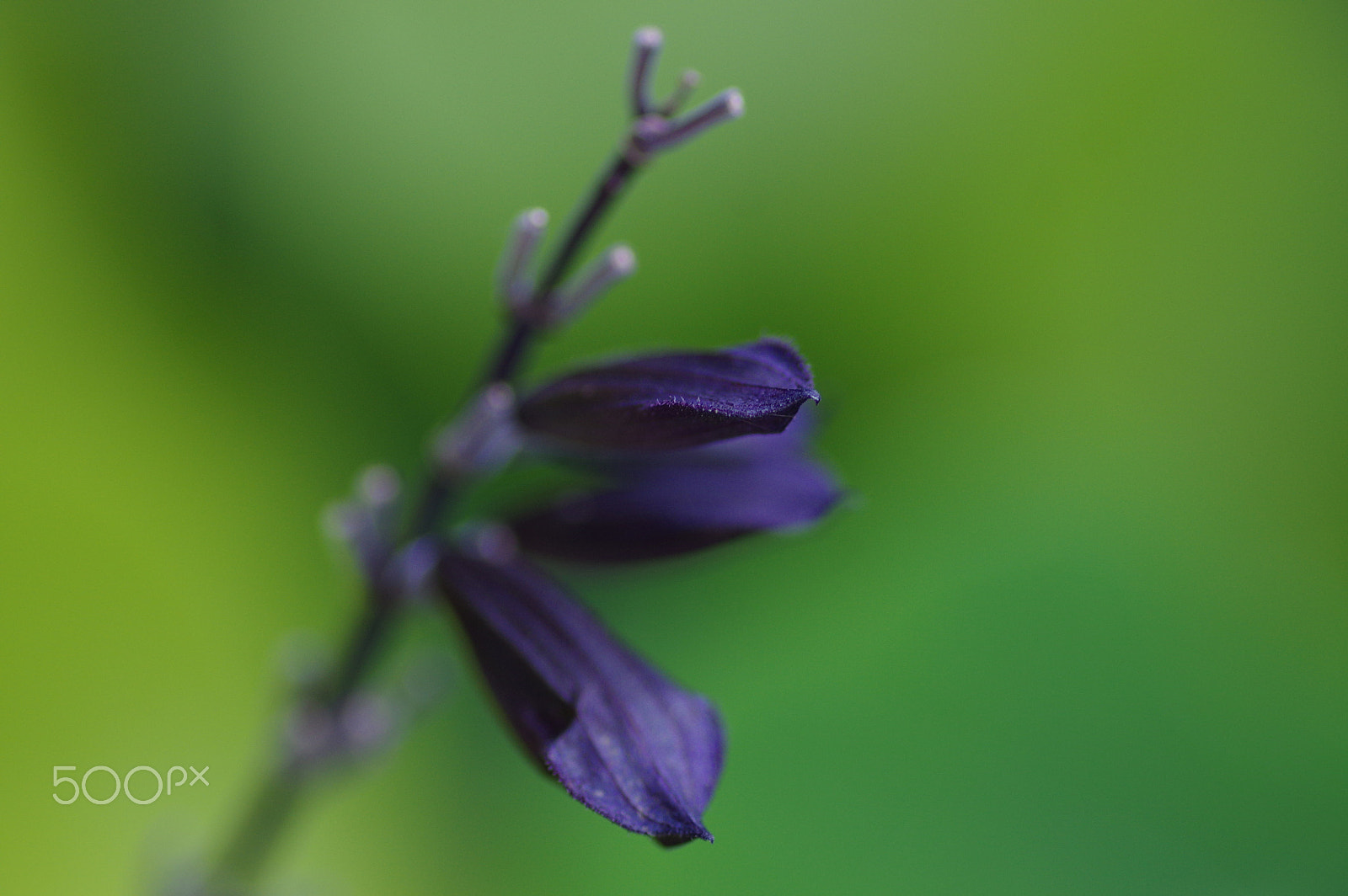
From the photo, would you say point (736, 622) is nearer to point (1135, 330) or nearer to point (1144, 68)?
point (1135, 330)

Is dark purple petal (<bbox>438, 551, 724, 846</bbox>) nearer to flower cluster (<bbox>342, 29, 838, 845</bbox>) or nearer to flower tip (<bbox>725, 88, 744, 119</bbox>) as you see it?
flower cluster (<bbox>342, 29, 838, 845</bbox>)

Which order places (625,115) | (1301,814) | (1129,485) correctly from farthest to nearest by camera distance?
(625,115)
(1129,485)
(1301,814)

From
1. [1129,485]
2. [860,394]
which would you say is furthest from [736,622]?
[1129,485]

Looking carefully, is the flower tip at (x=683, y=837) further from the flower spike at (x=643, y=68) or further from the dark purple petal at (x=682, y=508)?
the flower spike at (x=643, y=68)

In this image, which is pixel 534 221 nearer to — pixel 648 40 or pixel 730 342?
pixel 648 40

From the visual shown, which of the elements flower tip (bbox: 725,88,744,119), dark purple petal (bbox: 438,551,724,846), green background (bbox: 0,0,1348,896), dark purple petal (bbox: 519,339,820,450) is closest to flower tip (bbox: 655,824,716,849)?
dark purple petal (bbox: 438,551,724,846)

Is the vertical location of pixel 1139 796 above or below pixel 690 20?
below

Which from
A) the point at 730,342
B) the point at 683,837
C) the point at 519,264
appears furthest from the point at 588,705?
the point at 730,342
